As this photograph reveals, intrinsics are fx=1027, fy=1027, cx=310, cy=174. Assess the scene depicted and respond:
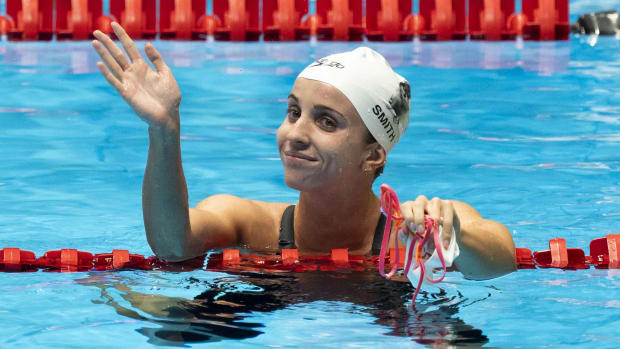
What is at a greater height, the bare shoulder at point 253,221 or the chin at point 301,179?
the chin at point 301,179

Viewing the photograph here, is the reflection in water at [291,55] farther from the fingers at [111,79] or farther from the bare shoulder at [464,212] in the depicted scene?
the fingers at [111,79]

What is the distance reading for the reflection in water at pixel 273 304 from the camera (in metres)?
3.73

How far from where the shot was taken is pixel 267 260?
4.35 metres

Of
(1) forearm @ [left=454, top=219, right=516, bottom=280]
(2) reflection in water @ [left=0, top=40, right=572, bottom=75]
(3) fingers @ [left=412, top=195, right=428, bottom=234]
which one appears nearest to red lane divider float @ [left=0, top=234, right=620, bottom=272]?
(1) forearm @ [left=454, top=219, right=516, bottom=280]

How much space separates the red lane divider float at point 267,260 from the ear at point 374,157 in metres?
0.36

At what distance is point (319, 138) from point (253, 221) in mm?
663

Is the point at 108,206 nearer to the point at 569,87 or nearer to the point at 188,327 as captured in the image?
the point at 188,327

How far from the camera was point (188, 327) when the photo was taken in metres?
3.74

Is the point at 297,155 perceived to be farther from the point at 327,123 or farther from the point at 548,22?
the point at 548,22

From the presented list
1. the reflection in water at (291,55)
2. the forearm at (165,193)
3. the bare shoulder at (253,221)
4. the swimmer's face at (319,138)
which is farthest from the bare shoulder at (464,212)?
the reflection in water at (291,55)

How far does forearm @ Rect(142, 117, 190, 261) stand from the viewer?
368cm

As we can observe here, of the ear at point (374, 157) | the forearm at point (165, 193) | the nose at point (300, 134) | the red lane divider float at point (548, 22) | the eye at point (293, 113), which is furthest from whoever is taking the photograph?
the red lane divider float at point (548, 22)

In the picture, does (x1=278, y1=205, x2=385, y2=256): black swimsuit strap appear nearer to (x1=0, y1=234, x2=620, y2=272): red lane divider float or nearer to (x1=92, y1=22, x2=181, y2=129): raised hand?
(x1=0, y1=234, x2=620, y2=272): red lane divider float

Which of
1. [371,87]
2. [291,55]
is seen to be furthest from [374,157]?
[291,55]
